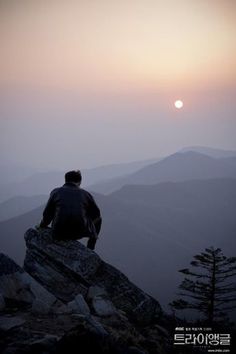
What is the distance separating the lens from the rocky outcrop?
3.95 meters

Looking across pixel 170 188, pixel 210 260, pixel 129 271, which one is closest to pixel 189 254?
pixel 129 271

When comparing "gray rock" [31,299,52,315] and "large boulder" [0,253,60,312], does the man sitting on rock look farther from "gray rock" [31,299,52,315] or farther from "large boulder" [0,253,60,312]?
"gray rock" [31,299,52,315]

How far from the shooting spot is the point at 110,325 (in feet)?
18.5

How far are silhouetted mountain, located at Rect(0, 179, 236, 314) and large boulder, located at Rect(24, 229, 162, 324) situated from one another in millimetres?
66366

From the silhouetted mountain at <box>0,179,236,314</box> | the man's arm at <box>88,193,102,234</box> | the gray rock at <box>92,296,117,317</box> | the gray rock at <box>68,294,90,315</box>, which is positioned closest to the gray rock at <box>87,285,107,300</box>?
the gray rock at <box>92,296,117,317</box>

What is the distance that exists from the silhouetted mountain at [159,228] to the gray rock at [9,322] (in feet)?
225

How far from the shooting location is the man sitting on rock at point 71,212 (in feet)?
22.2

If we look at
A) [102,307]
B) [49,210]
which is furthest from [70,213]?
[102,307]

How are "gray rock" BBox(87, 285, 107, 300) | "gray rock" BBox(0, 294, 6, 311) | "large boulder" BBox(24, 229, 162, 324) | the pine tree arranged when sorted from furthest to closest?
1. the pine tree
2. "large boulder" BBox(24, 229, 162, 324)
3. "gray rock" BBox(87, 285, 107, 300)
4. "gray rock" BBox(0, 294, 6, 311)

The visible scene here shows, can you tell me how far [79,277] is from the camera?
677 centimetres

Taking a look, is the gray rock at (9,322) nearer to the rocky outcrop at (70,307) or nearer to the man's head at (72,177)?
the rocky outcrop at (70,307)

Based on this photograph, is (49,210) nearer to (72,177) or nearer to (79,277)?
(72,177)

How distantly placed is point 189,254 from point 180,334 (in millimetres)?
97035

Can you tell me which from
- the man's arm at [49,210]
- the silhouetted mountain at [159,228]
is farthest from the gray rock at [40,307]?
the silhouetted mountain at [159,228]
